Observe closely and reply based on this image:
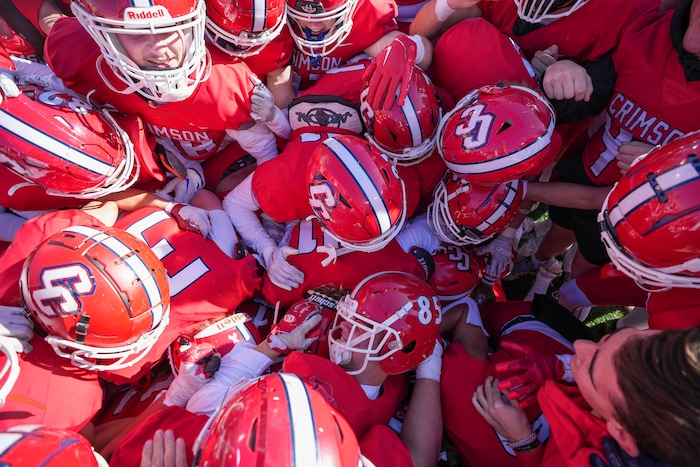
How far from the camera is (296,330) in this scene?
2625 mm

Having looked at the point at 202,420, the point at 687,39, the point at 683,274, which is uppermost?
the point at 687,39

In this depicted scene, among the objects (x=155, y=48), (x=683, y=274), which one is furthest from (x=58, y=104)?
(x=683, y=274)

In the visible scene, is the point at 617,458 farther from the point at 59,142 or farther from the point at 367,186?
the point at 59,142

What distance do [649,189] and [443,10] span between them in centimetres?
180

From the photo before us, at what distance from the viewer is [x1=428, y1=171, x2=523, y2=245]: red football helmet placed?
2623mm

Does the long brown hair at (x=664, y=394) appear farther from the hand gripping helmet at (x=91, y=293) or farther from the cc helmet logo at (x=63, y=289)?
the cc helmet logo at (x=63, y=289)

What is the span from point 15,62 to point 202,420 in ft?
9.25

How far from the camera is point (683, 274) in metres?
1.89

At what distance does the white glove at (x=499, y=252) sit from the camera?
3.28 m

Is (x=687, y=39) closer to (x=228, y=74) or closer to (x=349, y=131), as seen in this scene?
(x=349, y=131)

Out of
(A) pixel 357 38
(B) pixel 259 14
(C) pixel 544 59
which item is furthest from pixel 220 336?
(C) pixel 544 59

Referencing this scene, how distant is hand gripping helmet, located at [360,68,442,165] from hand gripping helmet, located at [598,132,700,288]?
3.39 ft

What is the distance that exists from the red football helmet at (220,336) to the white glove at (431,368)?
1028 millimetres

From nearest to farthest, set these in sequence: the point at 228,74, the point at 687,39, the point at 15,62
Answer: the point at 687,39
the point at 228,74
the point at 15,62
